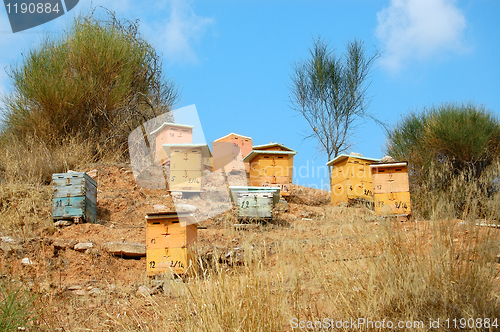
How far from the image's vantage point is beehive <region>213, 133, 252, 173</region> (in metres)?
13.4

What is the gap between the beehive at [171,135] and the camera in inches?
463

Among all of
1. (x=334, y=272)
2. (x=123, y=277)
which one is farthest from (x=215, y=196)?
(x=334, y=272)

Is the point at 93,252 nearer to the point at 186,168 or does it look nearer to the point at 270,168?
the point at 186,168

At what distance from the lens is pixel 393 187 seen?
801 centimetres

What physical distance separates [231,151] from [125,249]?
7.63 meters

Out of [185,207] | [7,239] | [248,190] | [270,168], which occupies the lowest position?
[7,239]

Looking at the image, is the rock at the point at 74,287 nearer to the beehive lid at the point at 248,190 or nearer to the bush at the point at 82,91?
the beehive lid at the point at 248,190

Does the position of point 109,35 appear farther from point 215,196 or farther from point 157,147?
point 215,196

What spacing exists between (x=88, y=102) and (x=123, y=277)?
28.9ft

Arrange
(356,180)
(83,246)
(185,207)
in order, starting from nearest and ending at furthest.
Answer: (83,246)
(185,207)
(356,180)

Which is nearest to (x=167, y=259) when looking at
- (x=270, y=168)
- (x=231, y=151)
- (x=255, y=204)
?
(x=255, y=204)

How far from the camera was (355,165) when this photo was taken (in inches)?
406

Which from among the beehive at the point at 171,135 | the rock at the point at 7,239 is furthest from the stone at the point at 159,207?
the rock at the point at 7,239

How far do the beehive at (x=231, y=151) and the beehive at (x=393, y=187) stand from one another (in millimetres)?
5952
